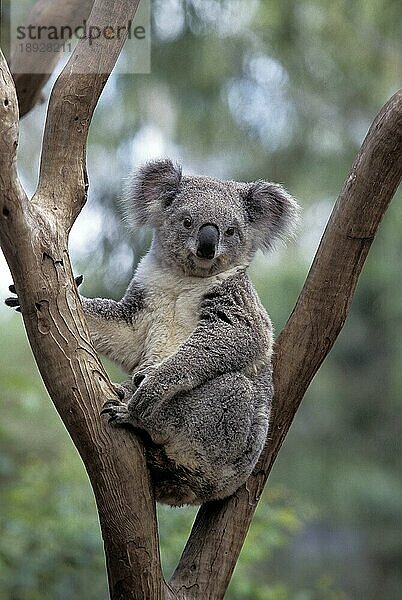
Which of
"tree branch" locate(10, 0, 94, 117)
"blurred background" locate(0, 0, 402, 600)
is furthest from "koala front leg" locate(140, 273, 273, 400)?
"tree branch" locate(10, 0, 94, 117)

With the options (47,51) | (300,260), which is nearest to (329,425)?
(300,260)

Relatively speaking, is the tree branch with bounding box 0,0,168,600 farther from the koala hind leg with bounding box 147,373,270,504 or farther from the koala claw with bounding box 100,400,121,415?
the koala hind leg with bounding box 147,373,270,504

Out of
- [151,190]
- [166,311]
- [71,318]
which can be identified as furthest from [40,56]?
[71,318]

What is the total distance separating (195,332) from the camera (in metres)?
2.31

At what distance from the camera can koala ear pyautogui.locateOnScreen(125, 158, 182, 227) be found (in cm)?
262

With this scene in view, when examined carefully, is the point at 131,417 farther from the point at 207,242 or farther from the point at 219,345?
the point at 207,242

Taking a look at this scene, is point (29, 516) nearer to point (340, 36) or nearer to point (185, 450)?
point (185, 450)

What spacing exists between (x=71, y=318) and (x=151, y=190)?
0.78 meters

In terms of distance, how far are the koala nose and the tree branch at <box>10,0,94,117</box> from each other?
1473 millimetres

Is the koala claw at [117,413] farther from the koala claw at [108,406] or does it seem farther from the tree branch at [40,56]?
the tree branch at [40,56]

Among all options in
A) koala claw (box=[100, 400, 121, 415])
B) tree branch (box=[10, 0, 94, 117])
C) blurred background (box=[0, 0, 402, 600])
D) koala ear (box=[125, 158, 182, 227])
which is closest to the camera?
koala claw (box=[100, 400, 121, 415])

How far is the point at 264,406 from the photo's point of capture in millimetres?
2385

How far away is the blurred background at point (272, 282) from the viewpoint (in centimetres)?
419

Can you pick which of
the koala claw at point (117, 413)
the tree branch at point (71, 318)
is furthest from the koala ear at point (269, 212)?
the koala claw at point (117, 413)
